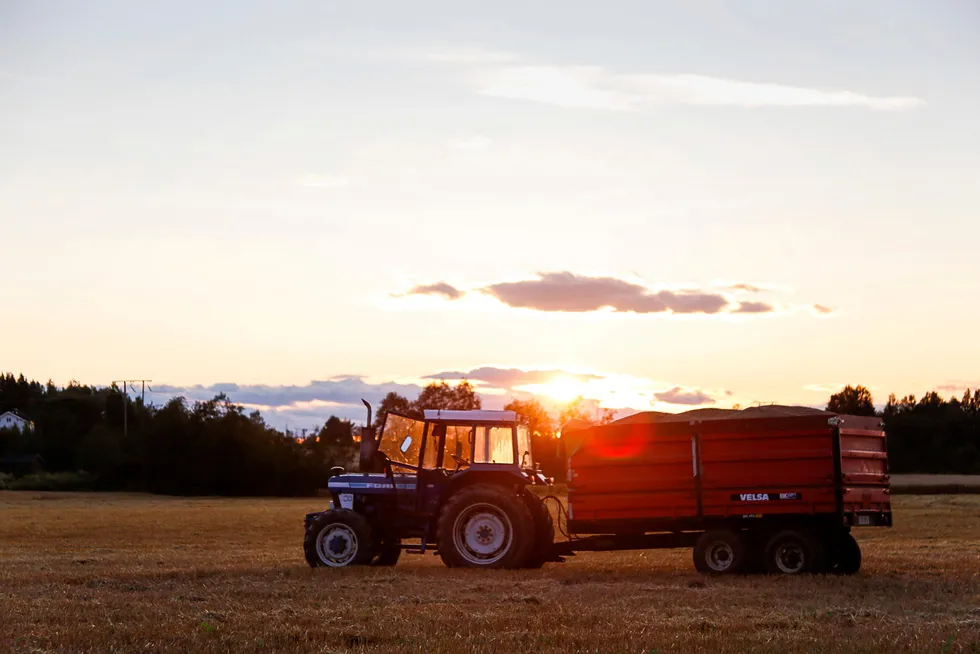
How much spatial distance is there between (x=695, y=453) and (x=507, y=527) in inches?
122

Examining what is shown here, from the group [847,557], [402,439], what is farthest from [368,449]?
[847,557]

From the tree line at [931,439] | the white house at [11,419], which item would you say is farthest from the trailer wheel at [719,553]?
the white house at [11,419]

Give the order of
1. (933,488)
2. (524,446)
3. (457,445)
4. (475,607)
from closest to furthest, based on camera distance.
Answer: (475,607) < (457,445) < (524,446) < (933,488)

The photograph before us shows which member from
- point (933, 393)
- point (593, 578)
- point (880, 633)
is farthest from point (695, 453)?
point (933, 393)

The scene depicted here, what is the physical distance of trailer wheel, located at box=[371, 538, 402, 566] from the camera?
19141 mm

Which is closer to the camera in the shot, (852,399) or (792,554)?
(792,554)

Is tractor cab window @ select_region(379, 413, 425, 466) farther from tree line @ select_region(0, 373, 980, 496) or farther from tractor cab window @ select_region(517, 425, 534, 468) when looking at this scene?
tree line @ select_region(0, 373, 980, 496)

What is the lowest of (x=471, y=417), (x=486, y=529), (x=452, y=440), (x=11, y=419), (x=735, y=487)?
(x=486, y=529)

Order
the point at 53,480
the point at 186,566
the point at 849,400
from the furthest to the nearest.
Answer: the point at 849,400, the point at 53,480, the point at 186,566

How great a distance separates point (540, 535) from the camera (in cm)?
1845

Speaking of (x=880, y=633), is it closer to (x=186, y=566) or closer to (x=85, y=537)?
(x=186, y=566)

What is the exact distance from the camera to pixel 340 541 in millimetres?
18688

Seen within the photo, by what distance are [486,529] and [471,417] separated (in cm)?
180

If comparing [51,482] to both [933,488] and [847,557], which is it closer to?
[933,488]
